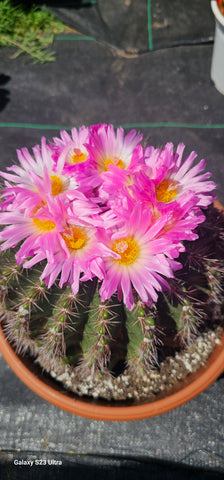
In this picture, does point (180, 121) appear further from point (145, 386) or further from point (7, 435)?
point (7, 435)

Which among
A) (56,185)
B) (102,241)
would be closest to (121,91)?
(56,185)

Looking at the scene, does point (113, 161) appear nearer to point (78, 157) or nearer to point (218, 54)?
point (78, 157)

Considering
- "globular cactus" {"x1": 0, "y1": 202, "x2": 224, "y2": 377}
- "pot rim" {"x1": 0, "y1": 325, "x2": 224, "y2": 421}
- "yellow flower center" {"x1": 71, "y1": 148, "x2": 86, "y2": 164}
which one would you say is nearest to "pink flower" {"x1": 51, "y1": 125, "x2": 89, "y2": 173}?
"yellow flower center" {"x1": 71, "y1": 148, "x2": 86, "y2": 164}

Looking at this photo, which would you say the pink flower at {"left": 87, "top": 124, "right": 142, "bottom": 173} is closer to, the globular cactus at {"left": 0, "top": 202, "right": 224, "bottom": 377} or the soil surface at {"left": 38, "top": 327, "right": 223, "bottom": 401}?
the globular cactus at {"left": 0, "top": 202, "right": 224, "bottom": 377}

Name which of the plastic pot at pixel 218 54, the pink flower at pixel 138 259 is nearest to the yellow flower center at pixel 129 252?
the pink flower at pixel 138 259

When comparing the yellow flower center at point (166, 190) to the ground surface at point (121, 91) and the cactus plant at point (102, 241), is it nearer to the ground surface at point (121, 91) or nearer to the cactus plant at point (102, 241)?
the cactus plant at point (102, 241)

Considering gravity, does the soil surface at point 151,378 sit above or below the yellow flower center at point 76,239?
below
